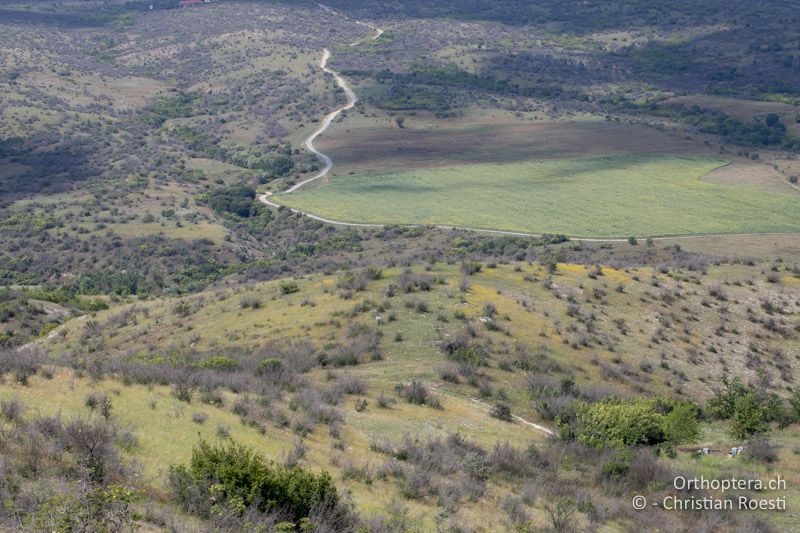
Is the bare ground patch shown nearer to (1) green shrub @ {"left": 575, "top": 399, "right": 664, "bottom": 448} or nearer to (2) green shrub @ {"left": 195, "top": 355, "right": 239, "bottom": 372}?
(2) green shrub @ {"left": 195, "top": 355, "right": 239, "bottom": 372}

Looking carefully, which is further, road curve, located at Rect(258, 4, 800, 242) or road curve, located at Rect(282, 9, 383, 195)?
road curve, located at Rect(282, 9, 383, 195)

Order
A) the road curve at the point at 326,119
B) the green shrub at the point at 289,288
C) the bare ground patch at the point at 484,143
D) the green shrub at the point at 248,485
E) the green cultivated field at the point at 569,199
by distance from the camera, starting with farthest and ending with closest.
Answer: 1. the bare ground patch at the point at 484,143
2. the road curve at the point at 326,119
3. the green cultivated field at the point at 569,199
4. the green shrub at the point at 289,288
5. the green shrub at the point at 248,485

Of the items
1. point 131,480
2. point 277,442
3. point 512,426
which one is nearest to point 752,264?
point 512,426

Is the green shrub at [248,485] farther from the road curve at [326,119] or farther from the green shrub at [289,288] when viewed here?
the road curve at [326,119]

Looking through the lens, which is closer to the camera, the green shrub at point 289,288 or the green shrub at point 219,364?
the green shrub at point 219,364

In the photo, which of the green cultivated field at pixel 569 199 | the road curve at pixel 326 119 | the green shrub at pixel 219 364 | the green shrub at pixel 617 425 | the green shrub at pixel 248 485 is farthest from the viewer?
the road curve at pixel 326 119

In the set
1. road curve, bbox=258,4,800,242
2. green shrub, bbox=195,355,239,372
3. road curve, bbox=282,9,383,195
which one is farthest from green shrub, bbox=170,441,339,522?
road curve, bbox=282,9,383,195

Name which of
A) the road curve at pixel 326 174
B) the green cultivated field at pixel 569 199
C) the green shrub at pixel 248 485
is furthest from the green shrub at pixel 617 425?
the green cultivated field at pixel 569 199

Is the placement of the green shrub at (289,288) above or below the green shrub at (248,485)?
below

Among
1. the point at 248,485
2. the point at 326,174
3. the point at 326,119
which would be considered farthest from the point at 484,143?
the point at 248,485
